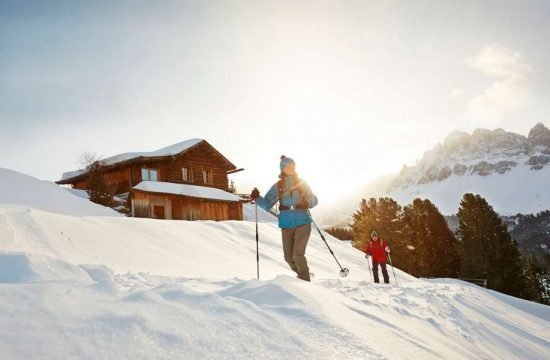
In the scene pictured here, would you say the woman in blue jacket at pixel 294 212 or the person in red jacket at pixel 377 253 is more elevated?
the woman in blue jacket at pixel 294 212

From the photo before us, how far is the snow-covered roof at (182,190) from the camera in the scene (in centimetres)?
2352

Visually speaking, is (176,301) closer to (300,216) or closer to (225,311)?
(225,311)

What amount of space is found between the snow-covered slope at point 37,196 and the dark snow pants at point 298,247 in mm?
8955

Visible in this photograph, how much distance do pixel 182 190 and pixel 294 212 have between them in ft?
69.0

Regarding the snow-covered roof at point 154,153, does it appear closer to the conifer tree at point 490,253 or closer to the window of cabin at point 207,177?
the window of cabin at point 207,177

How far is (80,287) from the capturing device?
262 centimetres

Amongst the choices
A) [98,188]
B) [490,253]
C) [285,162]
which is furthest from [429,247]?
[285,162]

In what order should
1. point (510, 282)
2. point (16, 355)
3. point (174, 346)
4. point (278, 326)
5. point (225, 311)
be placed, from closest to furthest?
point (16, 355) < point (174, 346) < point (278, 326) < point (225, 311) < point (510, 282)

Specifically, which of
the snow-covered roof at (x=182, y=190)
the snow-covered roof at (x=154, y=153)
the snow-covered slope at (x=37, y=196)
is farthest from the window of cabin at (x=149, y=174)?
the snow-covered slope at (x=37, y=196)

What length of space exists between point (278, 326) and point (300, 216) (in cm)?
377

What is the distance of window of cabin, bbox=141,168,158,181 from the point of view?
28297 millimetres

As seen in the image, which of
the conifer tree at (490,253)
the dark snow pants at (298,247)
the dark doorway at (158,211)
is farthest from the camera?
the conifer tree at (490,253)

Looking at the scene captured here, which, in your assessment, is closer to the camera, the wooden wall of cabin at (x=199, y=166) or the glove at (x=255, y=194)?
the glove at (x=255, y=194)

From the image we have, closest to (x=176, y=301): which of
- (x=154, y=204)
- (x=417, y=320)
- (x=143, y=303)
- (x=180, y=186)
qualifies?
(x=143, y=303)
